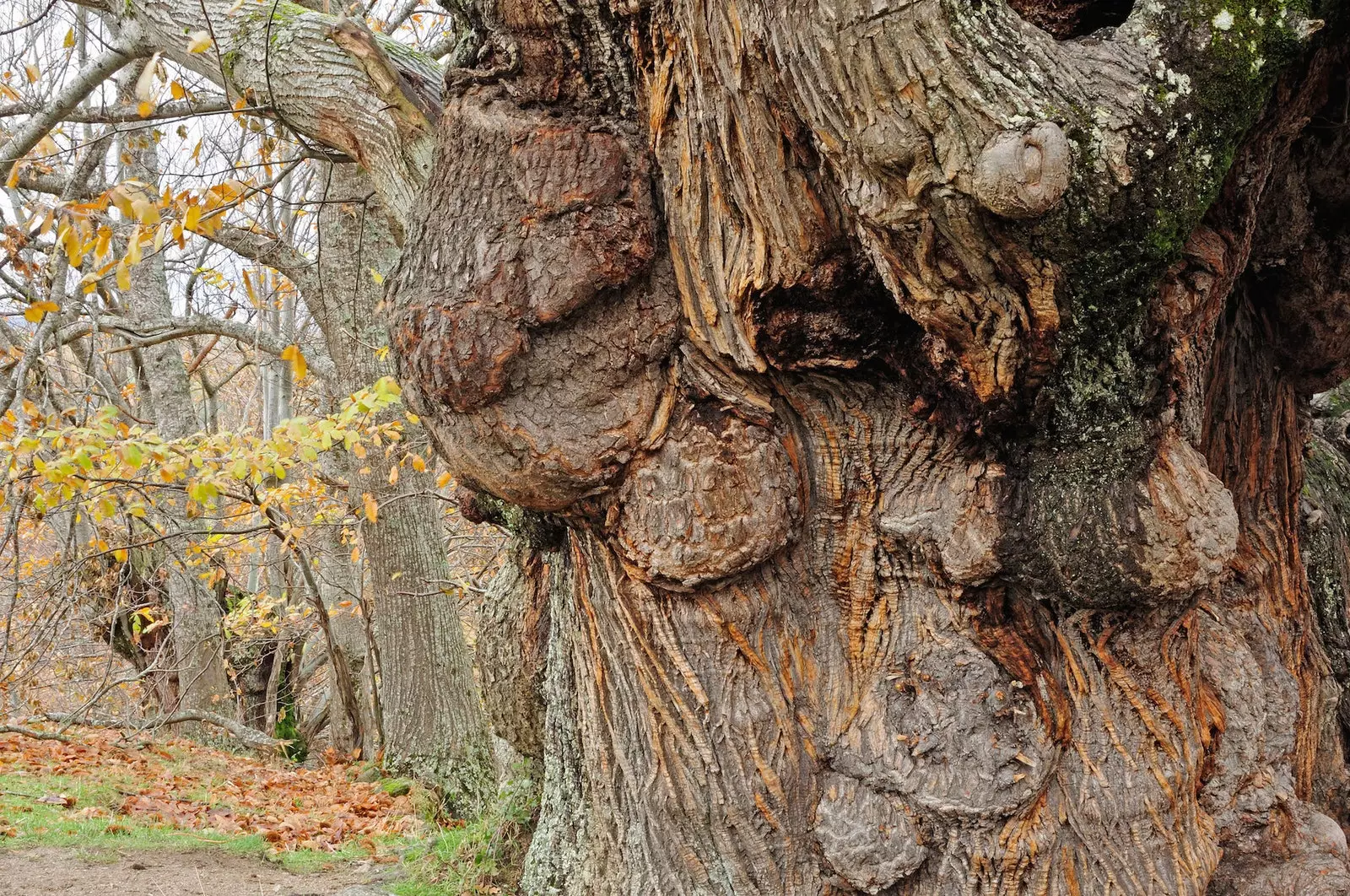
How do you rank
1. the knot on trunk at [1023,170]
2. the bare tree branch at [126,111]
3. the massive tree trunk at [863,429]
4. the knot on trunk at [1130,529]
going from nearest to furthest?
1. the knot on trunk at [1023,170]
2. the massive tree trunk at [863,429]
3. the knot on trunk at [1130,529]
4. the bare tree branch at [126,111]

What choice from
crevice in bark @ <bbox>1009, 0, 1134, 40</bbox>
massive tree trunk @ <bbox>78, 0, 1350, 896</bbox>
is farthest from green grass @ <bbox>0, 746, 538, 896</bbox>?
crevice in bark @ <bbox>1009, 0, 1134, 40</bbox>

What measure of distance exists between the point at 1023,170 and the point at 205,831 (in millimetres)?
6127

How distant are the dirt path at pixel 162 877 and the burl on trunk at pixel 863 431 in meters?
2.66

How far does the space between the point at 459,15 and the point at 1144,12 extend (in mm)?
1993

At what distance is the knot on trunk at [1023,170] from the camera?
193 cm

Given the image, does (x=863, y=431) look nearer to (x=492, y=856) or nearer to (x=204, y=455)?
(x=492, y=856)

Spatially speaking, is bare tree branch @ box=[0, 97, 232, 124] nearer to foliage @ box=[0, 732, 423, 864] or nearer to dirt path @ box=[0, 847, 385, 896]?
dirt path @ box=[0, 847, 385, 896]

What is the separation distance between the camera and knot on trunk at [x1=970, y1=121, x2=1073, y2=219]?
1.93 metres

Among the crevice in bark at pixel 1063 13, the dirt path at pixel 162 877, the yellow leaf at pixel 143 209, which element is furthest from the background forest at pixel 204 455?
the crevice in bark at pixel 1063 13

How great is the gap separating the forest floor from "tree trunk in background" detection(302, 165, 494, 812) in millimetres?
441

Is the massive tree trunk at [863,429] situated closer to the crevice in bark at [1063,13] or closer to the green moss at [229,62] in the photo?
the crevice in bark at [1063,13]

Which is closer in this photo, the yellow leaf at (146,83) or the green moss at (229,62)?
the yellow leaf at (146,83)

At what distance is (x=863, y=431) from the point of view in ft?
8.99

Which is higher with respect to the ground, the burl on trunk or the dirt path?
the burl on trunk
